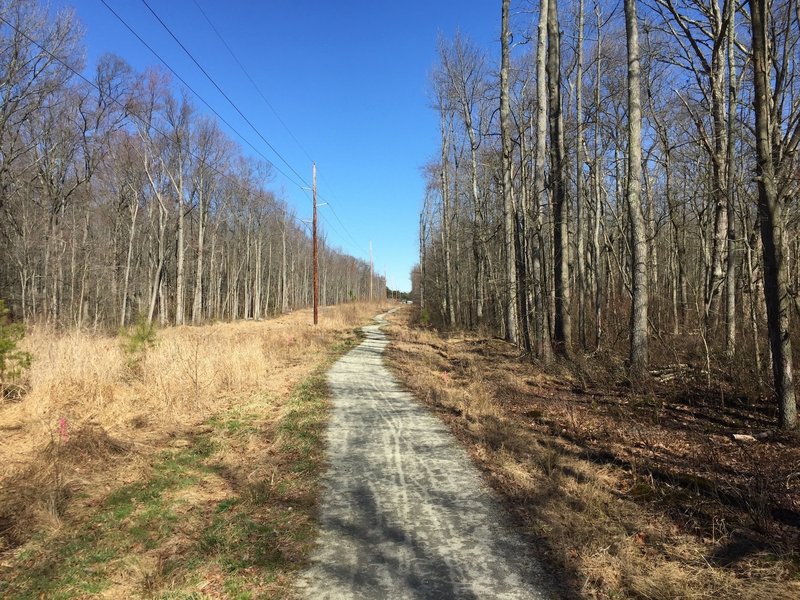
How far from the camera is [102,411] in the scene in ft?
23.1

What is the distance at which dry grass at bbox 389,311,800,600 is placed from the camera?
120 inches

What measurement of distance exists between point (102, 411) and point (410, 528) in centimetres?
583

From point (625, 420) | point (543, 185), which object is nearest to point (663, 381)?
point (625, 420)

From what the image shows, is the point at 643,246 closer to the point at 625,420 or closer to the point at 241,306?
the point at 625,420

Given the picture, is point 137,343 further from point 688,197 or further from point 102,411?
point 688,197

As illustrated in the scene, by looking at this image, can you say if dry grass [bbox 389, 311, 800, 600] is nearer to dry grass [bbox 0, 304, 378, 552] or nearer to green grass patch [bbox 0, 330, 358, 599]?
green grass patch [bbox 0, 330, 358, 599]

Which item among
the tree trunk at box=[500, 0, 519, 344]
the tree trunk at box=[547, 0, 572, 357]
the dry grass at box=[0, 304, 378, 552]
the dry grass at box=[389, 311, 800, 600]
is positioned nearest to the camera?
the dry grass at box=[389, 311, 800, 600]

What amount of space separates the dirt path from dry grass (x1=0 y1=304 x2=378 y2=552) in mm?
2068

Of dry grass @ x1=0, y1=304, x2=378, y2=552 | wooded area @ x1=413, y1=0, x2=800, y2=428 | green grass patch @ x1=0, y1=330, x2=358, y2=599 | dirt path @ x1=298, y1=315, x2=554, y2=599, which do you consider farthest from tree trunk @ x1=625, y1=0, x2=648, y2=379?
dry grass @ x1=0, y1=304, x2=378, y2=552

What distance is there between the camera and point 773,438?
5.71 m

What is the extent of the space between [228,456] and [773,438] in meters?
7.13

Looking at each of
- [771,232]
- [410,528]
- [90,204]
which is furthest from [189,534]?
[90,204]

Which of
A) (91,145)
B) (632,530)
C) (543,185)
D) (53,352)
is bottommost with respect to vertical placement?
(632,530)

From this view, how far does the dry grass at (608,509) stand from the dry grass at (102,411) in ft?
12.6
